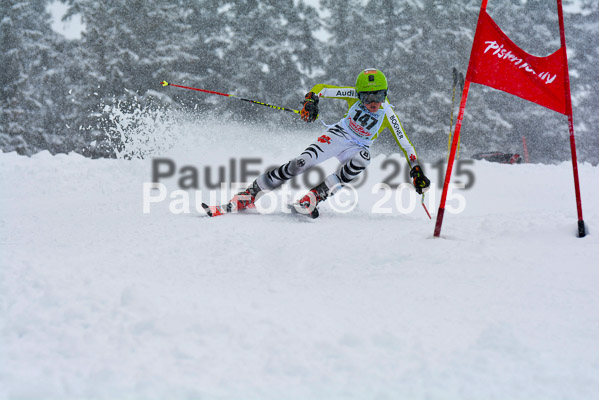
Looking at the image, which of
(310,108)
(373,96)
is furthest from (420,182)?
(310,108)

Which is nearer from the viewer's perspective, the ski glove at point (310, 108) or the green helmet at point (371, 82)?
the green helmet at point (371, 82)

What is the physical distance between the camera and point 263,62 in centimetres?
2252

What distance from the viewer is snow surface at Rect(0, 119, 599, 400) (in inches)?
70.5

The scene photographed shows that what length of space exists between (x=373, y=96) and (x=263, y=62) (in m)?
18.2

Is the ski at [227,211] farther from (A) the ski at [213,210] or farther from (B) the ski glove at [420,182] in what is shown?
(B) the ski glove at [420,182]

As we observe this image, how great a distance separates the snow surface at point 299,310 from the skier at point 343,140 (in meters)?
0.97

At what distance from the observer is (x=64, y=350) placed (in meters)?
1.93

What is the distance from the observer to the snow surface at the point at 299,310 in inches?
70.5

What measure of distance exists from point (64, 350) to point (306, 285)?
144cm

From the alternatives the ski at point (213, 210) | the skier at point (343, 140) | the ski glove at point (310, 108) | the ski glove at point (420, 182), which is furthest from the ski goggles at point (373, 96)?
the ski at point (213, 210)

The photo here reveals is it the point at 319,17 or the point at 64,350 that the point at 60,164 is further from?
the point at 319,17

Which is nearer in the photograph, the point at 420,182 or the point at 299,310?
the point at 299,310

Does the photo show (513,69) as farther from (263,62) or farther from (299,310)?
(263,62)

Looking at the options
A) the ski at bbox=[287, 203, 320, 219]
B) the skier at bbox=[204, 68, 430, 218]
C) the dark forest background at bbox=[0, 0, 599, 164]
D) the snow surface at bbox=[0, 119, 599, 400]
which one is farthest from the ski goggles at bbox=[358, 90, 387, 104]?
the dark forest background at bbox=[0, 0, 599, 164]
